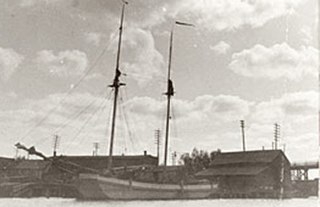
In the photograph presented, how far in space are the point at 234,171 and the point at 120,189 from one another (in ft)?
41.1

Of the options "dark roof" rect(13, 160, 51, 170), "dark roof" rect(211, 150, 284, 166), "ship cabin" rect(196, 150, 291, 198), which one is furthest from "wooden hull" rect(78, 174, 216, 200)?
"dark roof" rect(13, 160, 51, 170)

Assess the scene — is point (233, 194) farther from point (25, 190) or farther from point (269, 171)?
point (25, 190)

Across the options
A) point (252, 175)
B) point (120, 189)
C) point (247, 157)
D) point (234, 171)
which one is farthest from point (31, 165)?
point (252, 175)

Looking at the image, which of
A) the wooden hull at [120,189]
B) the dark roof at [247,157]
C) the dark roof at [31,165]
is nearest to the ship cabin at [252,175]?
the dark roof at [247,157]

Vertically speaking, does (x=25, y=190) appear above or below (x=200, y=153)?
below

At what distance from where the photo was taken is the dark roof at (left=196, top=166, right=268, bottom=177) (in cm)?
2927

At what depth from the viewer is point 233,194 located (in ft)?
92.6

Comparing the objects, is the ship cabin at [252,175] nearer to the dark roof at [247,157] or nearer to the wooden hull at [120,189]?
the dark roof at [247,157]

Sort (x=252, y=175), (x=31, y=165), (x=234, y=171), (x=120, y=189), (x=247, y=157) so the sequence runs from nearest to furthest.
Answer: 1. (x=120, y=189)
2. (x=252, y=175)
3. (x=234, y=171)
4. (x=247, y=157)
5. (x=31, y=165)

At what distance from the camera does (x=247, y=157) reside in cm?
3212

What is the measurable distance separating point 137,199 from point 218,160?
14.0 metres

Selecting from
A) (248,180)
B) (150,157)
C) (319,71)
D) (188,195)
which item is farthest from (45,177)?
(319,71)

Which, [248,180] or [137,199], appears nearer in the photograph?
[137,199]

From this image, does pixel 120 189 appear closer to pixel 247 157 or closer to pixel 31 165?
pixel 247 157
